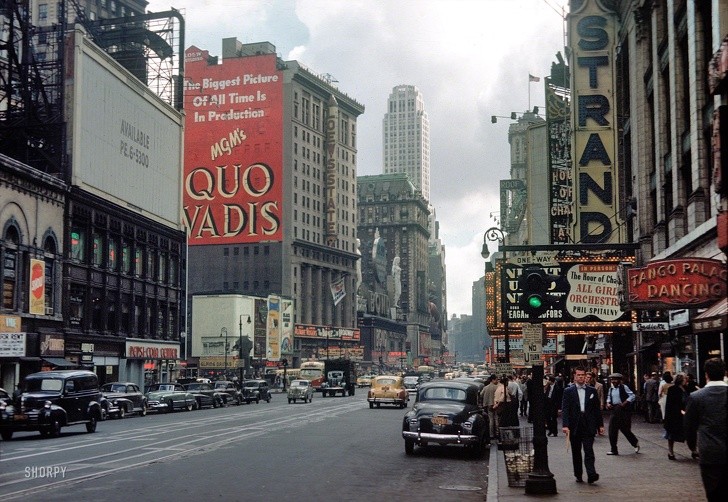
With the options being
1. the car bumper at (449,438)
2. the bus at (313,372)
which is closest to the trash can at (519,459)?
the car bumper at (449,438)

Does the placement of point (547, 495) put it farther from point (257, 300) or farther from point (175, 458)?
point (257, 300)

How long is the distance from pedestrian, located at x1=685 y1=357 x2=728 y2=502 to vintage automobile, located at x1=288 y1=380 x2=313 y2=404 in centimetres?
5569

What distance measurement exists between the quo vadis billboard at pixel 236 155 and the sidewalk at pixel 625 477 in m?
132

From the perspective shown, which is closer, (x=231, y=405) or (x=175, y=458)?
(x=175, y=458)

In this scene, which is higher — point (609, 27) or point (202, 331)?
point (609, 27)

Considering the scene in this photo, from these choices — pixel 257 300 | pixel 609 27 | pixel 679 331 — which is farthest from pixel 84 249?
pixel 257 300

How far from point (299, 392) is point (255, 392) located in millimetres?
5405

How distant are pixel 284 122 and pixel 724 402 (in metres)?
149

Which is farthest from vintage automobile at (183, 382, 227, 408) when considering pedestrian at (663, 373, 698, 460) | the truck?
pedestrian at (663, 373, 698, 460)

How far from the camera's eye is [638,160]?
38438 mm

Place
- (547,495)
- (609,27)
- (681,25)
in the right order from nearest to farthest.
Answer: (547,495) < (681,25) < (609,27)

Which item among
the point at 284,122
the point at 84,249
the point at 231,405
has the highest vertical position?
the point at 284,122

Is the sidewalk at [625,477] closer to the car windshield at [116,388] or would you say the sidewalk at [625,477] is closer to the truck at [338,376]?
the car windshield at [116,388]

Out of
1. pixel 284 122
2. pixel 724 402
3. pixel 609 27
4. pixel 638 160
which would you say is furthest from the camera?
pixel 284 122
